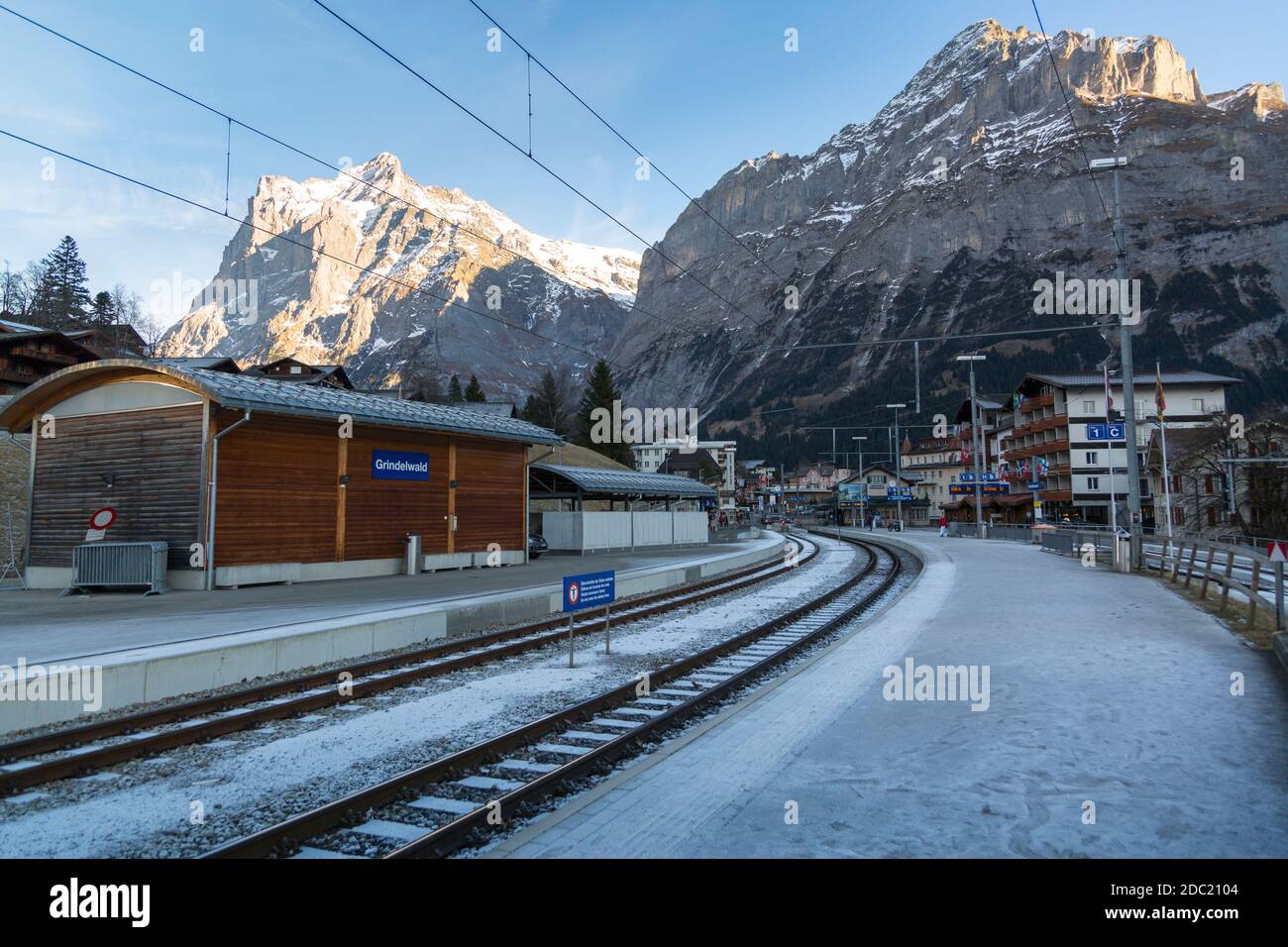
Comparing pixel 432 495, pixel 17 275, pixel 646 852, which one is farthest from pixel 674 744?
pixel 17 275

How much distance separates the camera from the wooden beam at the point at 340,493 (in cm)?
2245

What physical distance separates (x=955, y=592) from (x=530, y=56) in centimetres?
1575

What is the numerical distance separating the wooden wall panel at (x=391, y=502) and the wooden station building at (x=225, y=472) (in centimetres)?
5

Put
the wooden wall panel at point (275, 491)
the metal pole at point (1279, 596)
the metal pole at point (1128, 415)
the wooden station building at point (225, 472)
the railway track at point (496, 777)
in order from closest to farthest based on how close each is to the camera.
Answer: the railway track at point (496, 777)
the metal pole at point (1279, 596)
the wooden station building at point (225, 472)
the wooden wall panel at point (275, 491)
the metal pole at point (1128, 415)

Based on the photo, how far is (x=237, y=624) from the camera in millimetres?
13227

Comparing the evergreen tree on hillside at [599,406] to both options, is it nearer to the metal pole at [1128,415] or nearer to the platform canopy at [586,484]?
the platform canopy at [586,484]

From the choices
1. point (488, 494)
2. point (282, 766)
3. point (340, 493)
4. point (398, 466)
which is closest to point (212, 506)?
point (340, 493)

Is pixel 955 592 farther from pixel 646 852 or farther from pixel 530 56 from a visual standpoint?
pixel 646 852

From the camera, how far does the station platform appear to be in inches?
377

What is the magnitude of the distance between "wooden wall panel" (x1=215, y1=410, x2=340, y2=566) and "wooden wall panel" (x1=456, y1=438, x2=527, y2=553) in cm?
551

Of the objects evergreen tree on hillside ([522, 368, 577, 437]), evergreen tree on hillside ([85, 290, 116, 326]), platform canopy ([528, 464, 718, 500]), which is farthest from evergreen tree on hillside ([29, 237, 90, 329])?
platform canopy ([528, 464, 718, 500])

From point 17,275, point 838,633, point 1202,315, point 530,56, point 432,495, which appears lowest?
point 838,633

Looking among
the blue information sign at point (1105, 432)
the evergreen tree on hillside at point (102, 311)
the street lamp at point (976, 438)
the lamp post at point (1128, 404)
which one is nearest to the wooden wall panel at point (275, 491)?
the lamp post at point (1128, 404)
